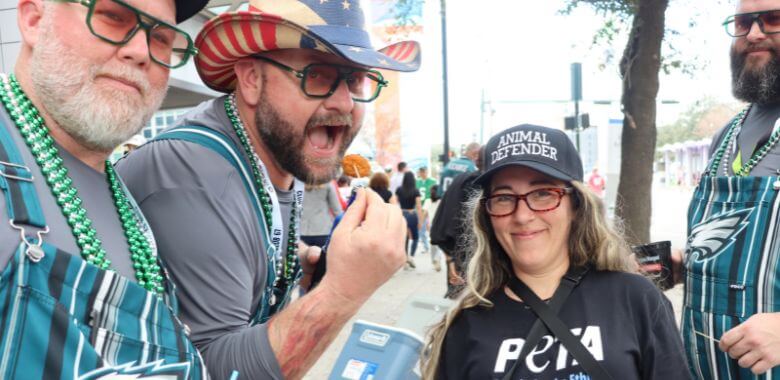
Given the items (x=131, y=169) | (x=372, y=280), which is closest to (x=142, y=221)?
(x=131, y=169)

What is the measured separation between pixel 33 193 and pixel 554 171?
1.59 metres

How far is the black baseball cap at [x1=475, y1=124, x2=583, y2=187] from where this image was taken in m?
2.19

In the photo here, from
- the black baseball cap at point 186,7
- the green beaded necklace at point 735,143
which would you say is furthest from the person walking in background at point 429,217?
the black baseball cap at point 186,7

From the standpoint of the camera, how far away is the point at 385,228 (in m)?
1.42

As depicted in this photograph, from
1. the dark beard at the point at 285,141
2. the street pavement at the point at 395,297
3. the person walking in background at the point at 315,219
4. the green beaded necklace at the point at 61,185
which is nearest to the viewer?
the green beaded necklace at the point at 61,185

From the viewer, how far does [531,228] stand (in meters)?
2.24

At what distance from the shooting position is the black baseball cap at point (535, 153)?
2189mm

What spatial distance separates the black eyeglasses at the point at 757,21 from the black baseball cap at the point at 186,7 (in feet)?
6.33

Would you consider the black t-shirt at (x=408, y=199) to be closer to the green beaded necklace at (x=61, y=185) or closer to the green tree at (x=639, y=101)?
the green tree at (x=639, y=101)

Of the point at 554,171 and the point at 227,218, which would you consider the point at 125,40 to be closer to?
the point at 227,218

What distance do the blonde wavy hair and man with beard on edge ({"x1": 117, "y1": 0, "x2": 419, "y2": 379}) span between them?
0.56 meters

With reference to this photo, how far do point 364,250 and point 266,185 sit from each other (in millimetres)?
563

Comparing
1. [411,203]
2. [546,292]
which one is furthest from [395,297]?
[546,292]

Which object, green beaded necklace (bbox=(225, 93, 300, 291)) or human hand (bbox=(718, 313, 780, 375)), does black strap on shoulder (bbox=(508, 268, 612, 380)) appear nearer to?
human hand (bbox=(718, 313, 780, 375))
